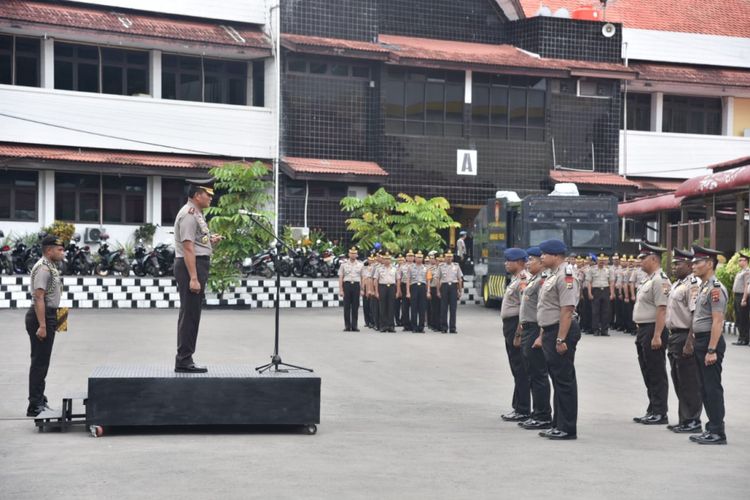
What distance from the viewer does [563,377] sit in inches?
433

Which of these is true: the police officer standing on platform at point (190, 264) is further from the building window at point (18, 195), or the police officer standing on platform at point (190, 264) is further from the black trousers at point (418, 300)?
the building window at point (18, 195)

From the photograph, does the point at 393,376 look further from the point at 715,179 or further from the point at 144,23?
the point at 144,23

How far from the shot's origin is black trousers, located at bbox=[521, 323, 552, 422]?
11.6 meters

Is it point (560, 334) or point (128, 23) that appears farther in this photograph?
point (128, 23)

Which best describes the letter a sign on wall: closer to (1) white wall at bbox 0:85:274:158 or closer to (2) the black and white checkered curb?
(1) white wall at bbox 0:85:274:158

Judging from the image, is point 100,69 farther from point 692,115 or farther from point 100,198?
point 692,115

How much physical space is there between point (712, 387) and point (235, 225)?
63.5 feet

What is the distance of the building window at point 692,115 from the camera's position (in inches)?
1683

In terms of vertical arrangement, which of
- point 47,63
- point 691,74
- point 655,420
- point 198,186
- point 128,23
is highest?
point 128,23

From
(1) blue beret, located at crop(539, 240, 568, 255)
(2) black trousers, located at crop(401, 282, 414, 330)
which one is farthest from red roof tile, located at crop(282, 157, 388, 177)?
(1) blue beret, located at crop(539, 240, 568, 255)

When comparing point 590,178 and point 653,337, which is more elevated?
point 590,178

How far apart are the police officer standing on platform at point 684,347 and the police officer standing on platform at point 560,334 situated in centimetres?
105

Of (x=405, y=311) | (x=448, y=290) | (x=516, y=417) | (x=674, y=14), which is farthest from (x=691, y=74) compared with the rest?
(x=516, y=417)

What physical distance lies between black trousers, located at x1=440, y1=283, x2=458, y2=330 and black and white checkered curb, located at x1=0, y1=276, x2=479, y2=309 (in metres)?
5.94
